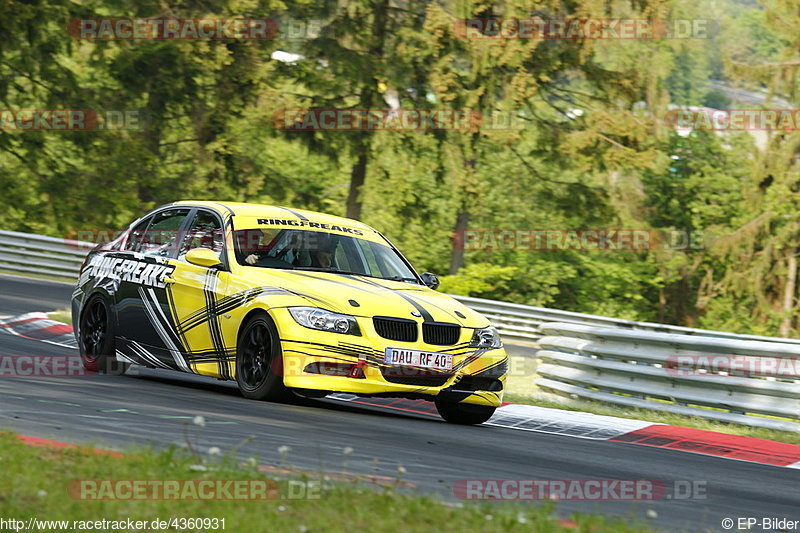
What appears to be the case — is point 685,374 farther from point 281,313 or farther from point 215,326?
point 215,326

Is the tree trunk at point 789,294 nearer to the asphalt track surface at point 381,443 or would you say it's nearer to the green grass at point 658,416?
the green grass at point 658,416

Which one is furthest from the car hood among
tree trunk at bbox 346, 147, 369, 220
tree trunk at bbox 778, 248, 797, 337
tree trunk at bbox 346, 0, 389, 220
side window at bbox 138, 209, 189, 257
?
tree trunk at bbox 778, 248, 797, 337

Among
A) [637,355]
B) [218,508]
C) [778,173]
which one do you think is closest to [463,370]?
[637,355]

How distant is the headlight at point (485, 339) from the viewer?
9807 mm

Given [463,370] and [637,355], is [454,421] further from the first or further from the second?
[637,355]

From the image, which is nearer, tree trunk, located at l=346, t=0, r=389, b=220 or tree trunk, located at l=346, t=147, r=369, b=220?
tree trunk, located at l=346, t=0, r=389, b=220

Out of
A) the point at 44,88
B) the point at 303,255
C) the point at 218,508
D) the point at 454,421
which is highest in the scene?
the point at 44,88

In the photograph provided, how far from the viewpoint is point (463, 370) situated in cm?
967

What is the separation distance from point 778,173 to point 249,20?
15549mm

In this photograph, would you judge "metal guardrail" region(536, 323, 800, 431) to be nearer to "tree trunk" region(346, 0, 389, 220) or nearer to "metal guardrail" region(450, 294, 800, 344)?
"metal guardrail" region(450, 294, 800, 344)

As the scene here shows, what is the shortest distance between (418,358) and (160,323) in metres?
2.63

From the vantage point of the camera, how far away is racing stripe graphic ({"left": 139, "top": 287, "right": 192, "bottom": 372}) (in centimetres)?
1045

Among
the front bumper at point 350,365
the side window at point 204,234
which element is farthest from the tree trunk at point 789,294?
the front bumper at point 350,365

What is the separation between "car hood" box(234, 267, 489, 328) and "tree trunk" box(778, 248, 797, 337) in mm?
27277
